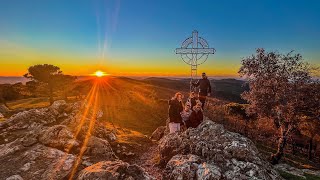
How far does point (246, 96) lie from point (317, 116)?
9.02 m

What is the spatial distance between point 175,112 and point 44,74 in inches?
2024

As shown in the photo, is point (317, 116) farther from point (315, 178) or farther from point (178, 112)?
point (178, 112)

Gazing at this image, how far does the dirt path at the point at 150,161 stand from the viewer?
865 inches

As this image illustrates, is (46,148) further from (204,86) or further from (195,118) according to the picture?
(204,86)

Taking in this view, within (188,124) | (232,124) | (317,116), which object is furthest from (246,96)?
(232,124)

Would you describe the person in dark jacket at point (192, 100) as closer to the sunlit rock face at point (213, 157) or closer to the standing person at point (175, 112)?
the standing person at point (175, 112)

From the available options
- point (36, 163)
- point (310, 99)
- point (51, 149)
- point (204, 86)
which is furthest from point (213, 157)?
point (310, 99)

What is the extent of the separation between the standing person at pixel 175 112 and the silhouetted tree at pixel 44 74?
48763 millimetres

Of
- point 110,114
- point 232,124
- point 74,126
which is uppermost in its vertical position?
point 74,126

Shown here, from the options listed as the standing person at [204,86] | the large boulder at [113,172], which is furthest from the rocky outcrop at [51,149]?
the standing person at [204,86]

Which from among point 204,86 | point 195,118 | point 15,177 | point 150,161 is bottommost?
point 150,161

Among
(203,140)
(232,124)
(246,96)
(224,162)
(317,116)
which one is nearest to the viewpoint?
(224,162)

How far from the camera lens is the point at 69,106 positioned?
114 ft

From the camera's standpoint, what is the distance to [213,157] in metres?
19.0
